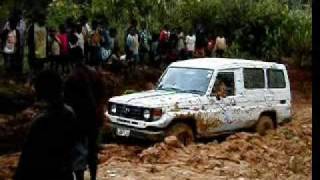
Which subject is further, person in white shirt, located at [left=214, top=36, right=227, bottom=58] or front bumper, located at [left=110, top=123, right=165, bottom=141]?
A: person in white shirt, located at [left=214, top=36, right=227, bottom=58]

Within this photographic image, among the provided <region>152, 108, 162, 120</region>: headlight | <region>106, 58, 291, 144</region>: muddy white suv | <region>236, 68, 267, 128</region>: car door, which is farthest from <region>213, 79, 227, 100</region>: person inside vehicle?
<region>152, 108, 162, 120</region>: headlight

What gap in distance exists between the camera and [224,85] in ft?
43.6

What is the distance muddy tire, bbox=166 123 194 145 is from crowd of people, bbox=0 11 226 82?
2.32 meters

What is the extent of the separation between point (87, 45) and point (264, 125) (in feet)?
18.6

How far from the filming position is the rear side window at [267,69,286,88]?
1459 cm

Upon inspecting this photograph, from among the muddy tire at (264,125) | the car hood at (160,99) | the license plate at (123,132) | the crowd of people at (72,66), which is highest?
the crowd of people at (72,66)

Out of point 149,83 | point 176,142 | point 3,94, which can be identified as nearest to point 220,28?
point 149,83

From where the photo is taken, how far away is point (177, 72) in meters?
13.4

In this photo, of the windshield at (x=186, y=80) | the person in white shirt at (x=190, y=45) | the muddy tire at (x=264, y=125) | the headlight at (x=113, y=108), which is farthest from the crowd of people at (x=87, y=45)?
the muddy tire at (x=264, y=125)

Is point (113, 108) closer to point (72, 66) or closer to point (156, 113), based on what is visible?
point (156, 113)

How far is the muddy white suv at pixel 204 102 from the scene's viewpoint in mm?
12203

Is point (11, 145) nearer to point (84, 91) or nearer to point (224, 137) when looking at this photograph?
point (224, 137)

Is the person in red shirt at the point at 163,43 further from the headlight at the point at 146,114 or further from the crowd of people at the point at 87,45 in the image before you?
the headlight at the point at 146,114

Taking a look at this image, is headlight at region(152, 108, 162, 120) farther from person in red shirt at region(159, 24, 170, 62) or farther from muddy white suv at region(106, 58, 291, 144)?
person in red shirt at region(159, 24, 170, 62)
